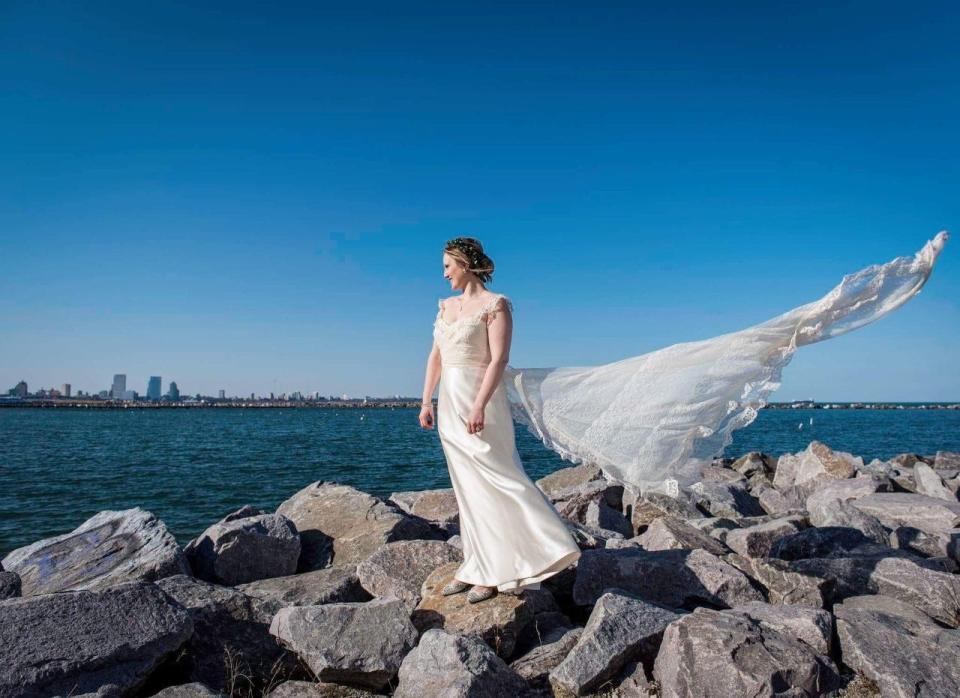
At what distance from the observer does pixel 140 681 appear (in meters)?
4.57

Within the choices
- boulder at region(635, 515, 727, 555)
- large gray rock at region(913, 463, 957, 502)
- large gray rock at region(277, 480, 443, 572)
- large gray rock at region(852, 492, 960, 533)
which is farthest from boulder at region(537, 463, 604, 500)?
large gray rock at region(913, 463, 957, 502)

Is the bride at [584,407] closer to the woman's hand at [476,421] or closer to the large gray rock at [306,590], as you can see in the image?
the woman's hand at [476,421]

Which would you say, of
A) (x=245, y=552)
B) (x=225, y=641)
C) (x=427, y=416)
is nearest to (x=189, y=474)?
(x=245, y=552)

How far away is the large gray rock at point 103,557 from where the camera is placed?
6.64 m

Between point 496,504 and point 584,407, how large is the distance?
1465 millimetres

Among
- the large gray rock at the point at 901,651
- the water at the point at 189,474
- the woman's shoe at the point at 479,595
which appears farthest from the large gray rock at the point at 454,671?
the water at the point at 189,474

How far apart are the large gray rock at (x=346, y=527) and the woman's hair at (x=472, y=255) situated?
3.57 meters

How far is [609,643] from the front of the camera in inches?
183

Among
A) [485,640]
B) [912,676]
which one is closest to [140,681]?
[485,640]

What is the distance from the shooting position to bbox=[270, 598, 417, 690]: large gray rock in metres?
4.73

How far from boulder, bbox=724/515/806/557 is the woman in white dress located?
9.77 feet

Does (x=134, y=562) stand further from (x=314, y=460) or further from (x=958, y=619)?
(x=314, y=460)

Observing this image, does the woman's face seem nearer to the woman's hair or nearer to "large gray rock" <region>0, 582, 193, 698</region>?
the woman's hair

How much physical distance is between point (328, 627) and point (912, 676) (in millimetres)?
3910
